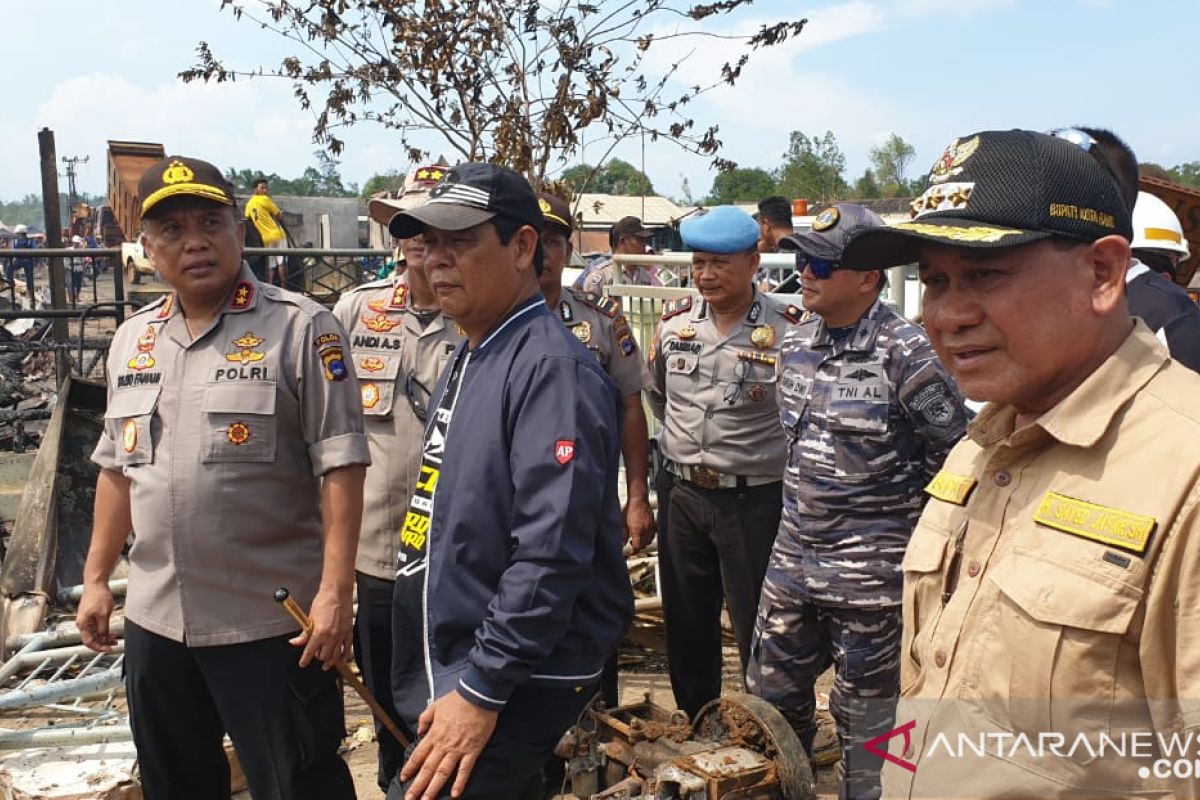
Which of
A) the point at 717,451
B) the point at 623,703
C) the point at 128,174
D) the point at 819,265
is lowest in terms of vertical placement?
the point at 623,703

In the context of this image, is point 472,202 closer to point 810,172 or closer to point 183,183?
point 183,183

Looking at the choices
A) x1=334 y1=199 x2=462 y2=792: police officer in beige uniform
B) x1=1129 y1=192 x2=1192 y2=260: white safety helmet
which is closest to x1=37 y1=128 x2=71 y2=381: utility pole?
x1=334 y1=199 x2=462 y2=792: police officer in beige uniform

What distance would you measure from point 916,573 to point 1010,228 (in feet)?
1.92

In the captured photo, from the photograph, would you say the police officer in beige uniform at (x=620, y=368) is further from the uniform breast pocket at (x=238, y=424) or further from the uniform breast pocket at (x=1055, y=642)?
the uniform breast pocket at (x=1055, y=642)

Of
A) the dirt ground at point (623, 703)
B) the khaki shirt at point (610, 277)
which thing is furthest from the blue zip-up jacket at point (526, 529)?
the khaki shirt at point (610, 277)

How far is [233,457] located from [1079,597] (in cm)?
229

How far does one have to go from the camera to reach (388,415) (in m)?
3.64

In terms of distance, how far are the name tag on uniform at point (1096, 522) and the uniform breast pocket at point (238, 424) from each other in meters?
2.16

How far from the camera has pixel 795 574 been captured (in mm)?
3305

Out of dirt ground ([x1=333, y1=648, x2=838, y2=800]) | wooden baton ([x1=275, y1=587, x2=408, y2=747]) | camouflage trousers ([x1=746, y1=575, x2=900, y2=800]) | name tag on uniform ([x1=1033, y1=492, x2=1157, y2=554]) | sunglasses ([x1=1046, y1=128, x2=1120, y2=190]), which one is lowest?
dirt ground ([x1=333, y1=648, x2=838, y2=800])

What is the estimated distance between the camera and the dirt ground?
13.2 ft

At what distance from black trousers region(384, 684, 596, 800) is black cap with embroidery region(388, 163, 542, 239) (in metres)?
1.04

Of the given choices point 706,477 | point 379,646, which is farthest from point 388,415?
point 706,477

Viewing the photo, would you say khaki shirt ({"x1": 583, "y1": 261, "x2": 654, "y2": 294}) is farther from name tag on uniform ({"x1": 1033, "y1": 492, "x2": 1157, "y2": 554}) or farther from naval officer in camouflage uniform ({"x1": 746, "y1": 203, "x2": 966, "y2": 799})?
name tag on uniform ({"x1": 1033, "y1": 492, "x2": 1157, "y2": 554})
